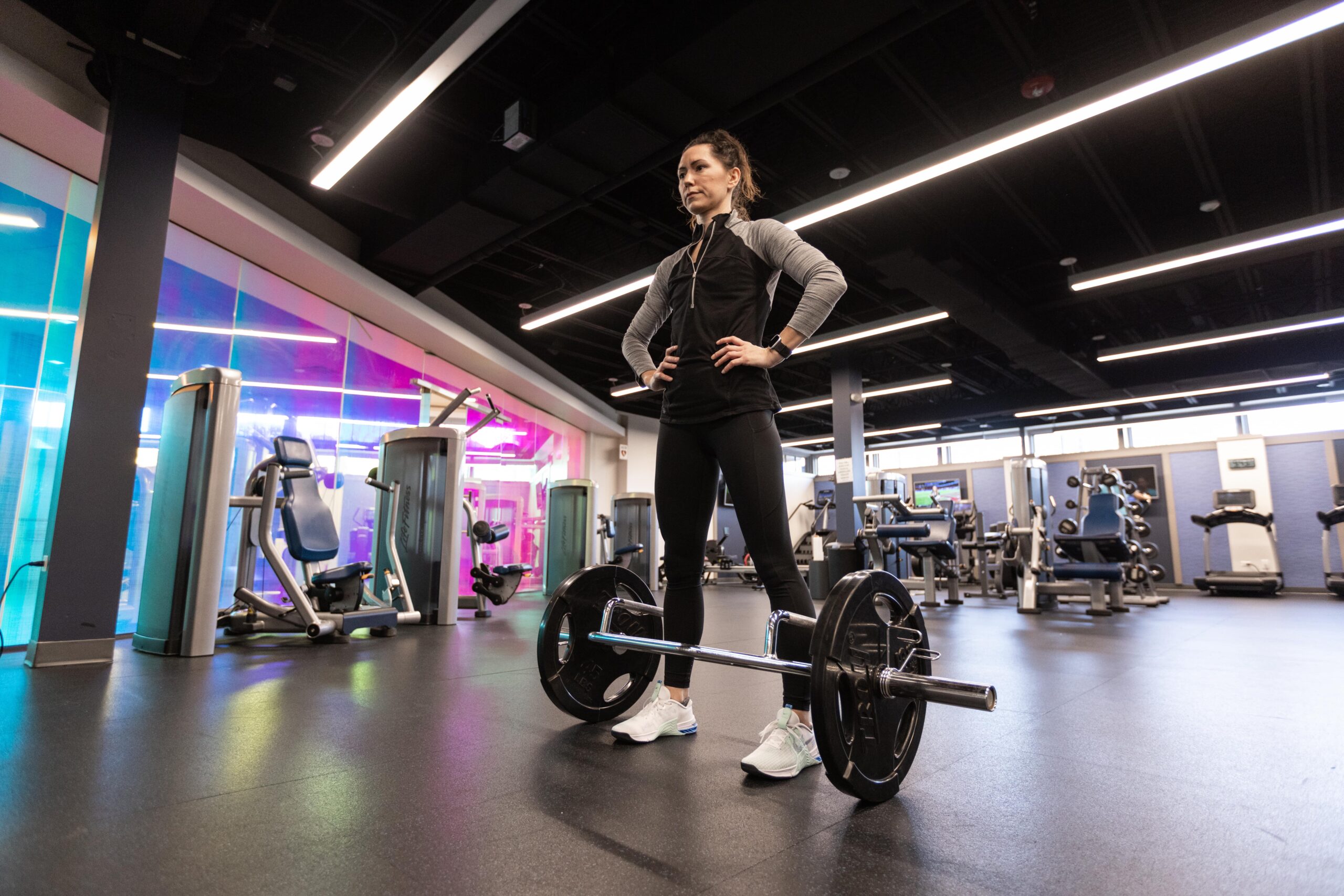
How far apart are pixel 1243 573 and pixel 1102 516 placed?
4945mm

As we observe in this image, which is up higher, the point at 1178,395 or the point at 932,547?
the point at 1178,395

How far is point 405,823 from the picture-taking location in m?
1.07

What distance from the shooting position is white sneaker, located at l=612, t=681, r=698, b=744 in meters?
1.54

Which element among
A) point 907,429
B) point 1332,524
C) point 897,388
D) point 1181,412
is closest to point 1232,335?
point 1332,524

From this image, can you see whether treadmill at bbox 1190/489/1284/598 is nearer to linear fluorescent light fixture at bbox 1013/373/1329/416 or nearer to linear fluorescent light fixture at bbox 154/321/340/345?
linear fluorescent light fixture at bbox 1013/373/1329/416

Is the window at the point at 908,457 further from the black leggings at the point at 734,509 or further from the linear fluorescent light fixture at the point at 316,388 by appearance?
the black leggings at the point at 734,509

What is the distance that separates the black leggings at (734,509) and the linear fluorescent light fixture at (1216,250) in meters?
5.74

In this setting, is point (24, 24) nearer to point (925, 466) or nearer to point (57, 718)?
point (57, 718)

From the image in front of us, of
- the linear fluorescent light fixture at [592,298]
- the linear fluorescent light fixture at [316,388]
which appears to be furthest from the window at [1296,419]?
the linear fluorescent light fixture at [316,388]

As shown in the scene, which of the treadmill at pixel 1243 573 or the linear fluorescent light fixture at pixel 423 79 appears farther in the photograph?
the treadmill at pixel 1243 573

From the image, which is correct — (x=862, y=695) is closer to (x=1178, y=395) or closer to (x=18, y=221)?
(x=18, y=221)

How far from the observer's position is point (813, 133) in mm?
4285

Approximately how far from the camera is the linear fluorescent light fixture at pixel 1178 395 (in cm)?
912

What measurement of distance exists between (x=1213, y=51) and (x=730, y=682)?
371 centimetres
